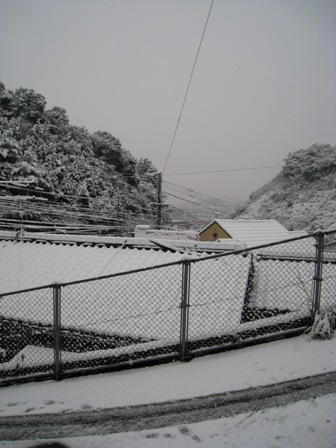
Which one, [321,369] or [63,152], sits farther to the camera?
[63,152]

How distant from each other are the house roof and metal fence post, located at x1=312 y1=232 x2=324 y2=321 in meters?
17.0

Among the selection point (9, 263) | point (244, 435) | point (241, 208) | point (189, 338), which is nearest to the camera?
point (244, 435)

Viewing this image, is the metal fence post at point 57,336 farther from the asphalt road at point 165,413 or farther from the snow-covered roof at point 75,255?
the snow-covered roof at point 75,255

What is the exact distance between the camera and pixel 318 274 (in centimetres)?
362

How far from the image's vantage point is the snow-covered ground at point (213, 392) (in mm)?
2297

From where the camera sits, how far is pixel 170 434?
95.7 inches

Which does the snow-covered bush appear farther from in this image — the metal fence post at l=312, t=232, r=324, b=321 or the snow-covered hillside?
the snow-covered hillside

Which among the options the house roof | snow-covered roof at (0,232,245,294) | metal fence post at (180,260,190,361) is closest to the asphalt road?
metal fence post at (180,260,190,361)

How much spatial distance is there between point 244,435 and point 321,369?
1.25 m

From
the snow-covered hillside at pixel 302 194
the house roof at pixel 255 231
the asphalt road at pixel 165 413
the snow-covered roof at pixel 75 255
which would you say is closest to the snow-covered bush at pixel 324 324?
the asphalt road at pixel 165 413

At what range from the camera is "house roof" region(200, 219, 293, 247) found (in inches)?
832

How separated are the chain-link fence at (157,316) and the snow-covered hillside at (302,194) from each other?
118ft

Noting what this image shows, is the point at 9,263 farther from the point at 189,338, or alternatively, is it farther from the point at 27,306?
the point at 189,338

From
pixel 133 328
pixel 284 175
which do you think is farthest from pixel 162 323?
pixel 284 175
